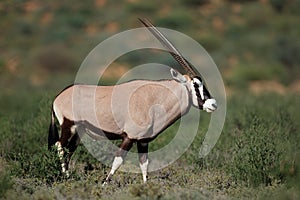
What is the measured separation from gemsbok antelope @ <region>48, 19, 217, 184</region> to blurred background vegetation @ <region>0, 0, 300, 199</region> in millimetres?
537

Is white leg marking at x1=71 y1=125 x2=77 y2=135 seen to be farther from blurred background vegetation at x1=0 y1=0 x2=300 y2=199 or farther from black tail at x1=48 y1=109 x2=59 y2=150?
blurred background vegetation at x1=0 y1=0 x2=300 y2=199

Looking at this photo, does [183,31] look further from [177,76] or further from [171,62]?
[177,76]

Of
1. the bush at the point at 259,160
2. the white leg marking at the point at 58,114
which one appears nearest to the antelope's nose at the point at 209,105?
the bush at the point at 259,160

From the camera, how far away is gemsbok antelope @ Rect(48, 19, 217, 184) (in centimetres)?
816

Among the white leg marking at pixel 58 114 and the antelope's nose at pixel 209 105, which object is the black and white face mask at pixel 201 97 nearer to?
the antelope's nose at pixel 209 105

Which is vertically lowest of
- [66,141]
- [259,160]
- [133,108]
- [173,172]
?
[173,172]

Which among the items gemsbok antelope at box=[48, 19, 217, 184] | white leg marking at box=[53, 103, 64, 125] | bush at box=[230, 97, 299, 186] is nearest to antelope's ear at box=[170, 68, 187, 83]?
gemsbok antelope at box=[48, 19, 217, 184]

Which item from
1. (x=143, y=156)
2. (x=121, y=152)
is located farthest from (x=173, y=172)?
(x=121, y=152)

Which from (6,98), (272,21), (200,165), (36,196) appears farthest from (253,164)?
(272,21)

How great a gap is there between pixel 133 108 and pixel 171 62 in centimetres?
1987

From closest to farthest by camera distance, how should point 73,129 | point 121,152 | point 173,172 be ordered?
1. point 121,152
2. point 73,129
3. point 173,172

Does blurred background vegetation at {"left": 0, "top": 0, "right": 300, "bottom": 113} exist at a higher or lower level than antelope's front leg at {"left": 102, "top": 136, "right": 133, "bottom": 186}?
lower

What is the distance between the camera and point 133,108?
8.20m

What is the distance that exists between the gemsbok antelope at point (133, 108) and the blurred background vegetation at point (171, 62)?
1.76ft
